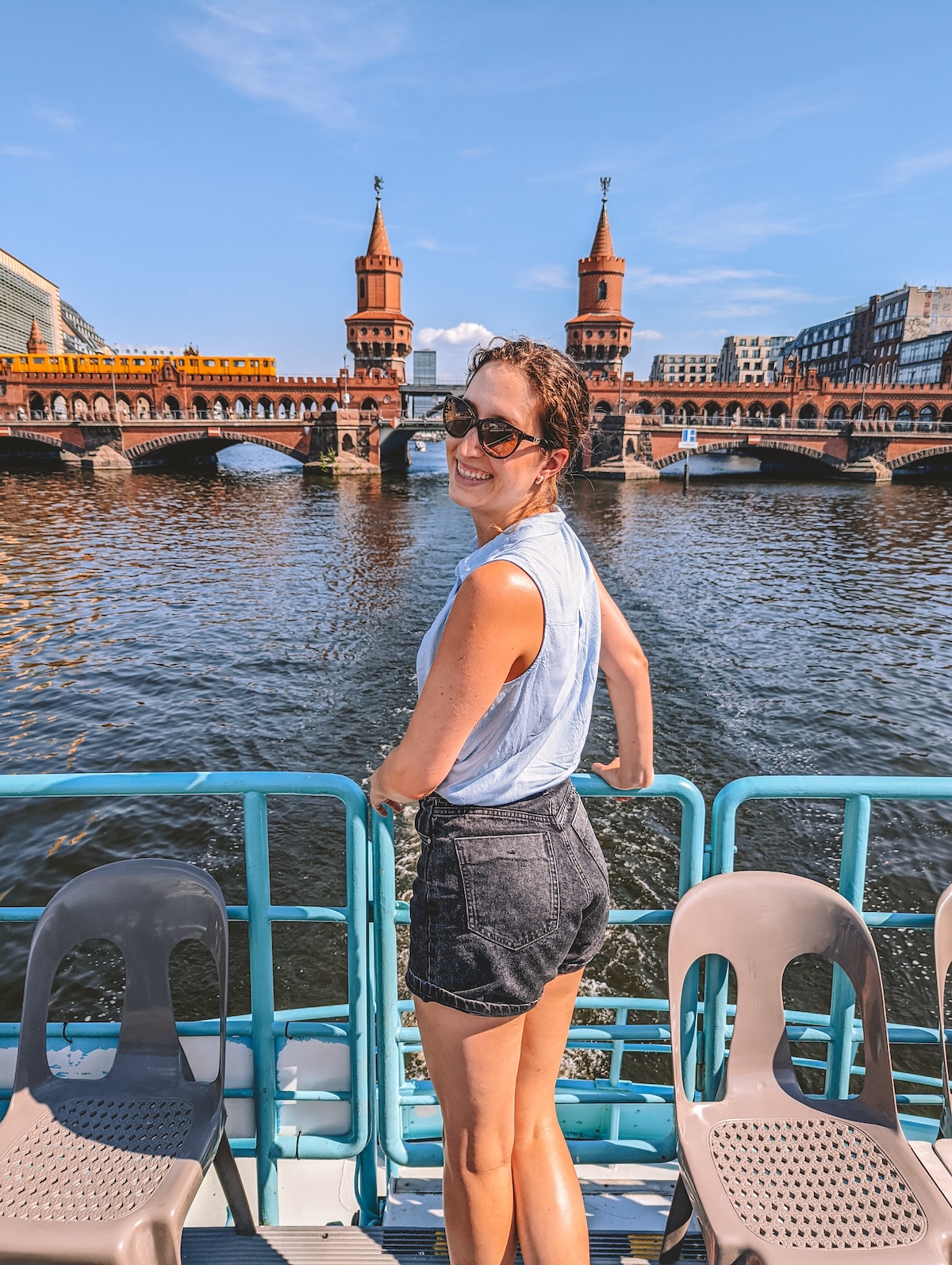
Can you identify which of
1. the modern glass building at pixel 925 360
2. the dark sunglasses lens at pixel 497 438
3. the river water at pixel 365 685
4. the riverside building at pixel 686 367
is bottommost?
the river water at pixel 365 685

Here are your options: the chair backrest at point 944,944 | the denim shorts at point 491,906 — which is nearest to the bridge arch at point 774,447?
the chair backrest at point 944,944

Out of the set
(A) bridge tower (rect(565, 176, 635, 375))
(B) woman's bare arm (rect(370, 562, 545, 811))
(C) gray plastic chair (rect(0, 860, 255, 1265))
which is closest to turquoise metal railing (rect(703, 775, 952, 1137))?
(B) woman's bare arm (rect(370, 562, 545, 811))

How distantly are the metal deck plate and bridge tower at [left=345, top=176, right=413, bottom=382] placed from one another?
73205mm

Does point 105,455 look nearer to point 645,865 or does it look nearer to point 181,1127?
point 645,865

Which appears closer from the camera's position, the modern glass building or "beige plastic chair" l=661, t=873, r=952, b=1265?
"beige plastic chair" l=661, t=873, r=952, b=1265

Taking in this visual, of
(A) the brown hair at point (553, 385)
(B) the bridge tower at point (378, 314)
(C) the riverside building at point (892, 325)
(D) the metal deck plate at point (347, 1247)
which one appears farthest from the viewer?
(C) the riverside building at point (892, 325)

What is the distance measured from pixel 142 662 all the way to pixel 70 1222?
1268cm

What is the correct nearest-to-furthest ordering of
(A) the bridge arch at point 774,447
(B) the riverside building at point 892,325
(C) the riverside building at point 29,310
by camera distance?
(A) the bridge arch at point 774,447 < (B) the riverside building at point 892,325 < (C) the riverside building at point 29,310

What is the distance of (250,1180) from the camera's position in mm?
2217

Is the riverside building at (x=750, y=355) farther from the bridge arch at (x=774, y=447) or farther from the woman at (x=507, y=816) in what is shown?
the woman at (x=507, y=816)

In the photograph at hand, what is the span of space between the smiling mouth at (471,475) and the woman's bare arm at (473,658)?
32 cm

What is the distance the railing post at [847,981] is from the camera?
6.81 ft

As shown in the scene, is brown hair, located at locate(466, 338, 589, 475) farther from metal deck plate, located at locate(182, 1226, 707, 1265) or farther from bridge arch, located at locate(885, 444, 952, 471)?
bridge arch, located at locate(885, 444, 952, 471)

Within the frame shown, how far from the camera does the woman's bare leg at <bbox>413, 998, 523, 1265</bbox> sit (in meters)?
1.51
